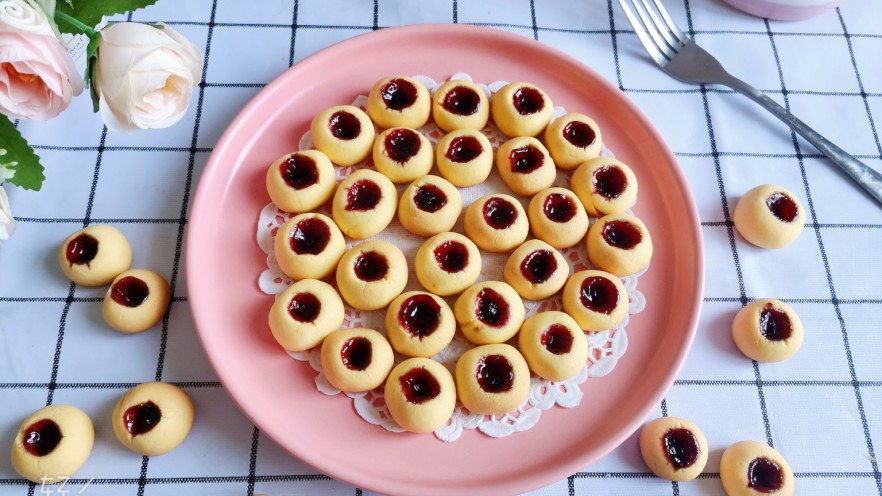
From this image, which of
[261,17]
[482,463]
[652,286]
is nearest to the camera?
[482,463]

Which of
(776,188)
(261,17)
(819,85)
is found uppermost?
(819,85)

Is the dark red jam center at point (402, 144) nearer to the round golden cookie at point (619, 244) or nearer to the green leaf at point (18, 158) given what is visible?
the round golden cookie at point (619, 244)

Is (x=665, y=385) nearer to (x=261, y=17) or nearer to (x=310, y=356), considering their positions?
(x=310, y=356)

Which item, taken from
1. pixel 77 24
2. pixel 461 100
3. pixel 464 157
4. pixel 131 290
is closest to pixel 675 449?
pixel 464 157

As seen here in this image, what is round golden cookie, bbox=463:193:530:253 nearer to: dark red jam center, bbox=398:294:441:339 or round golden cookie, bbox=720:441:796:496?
dark red jam center, bbox=398:294:441:339

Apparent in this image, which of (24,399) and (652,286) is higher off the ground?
(652,286)

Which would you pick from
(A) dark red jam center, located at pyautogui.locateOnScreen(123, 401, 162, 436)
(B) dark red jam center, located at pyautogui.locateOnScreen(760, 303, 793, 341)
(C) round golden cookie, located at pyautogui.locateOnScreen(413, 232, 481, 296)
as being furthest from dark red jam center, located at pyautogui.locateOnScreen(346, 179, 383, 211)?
(B) dark red jam center, located at pyautogui.locateOnScreen(760, 303, 793, 341)

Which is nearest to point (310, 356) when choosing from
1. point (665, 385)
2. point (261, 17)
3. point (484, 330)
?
point (484, 330)
